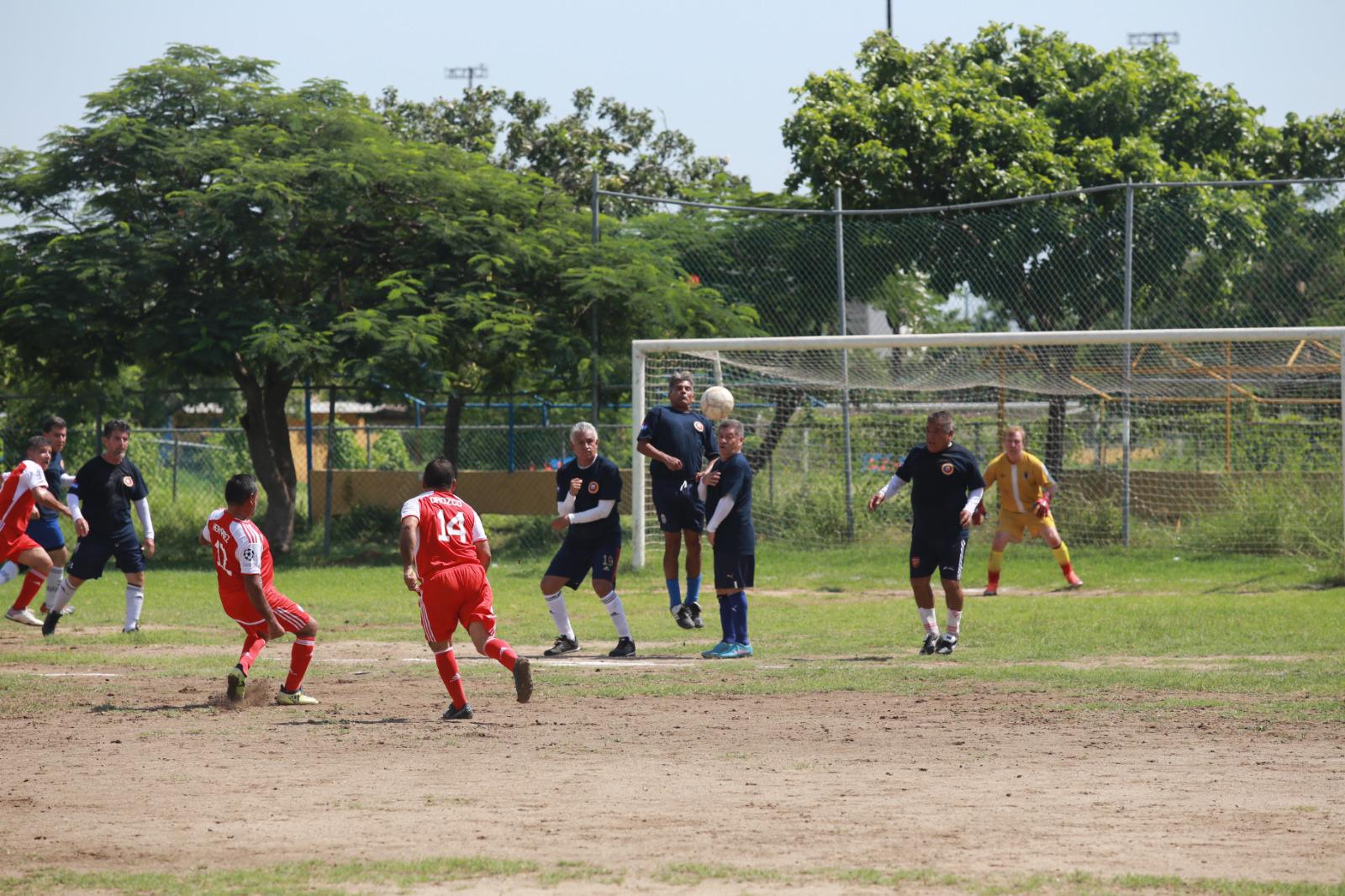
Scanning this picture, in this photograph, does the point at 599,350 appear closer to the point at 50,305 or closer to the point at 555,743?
the point at 50,305

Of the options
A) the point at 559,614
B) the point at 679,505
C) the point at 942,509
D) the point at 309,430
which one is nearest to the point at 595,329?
the point at 309,430

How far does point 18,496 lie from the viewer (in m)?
12.8

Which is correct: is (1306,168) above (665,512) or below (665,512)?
above

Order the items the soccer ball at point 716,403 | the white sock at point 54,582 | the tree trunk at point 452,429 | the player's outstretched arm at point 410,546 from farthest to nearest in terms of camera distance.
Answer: the tree trunk at point 452,429 → the soccer ball at point 716,403 → the white sock at point 54,582 → the player's outstretched arm at point 410,546

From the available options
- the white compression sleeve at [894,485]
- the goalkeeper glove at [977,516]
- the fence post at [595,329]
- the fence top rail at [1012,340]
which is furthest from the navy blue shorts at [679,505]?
the fence post at [595,329]

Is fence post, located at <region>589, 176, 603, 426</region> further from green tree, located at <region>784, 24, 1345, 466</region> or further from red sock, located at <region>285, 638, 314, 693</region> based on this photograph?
red sock, located at <region>285, 638, 314, 693</region>

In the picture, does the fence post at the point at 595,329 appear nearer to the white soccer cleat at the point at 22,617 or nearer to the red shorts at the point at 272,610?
the white soccer cleat at the point at 22,617

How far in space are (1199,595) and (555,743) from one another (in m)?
9.45

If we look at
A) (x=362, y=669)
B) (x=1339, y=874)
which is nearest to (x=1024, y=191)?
(x=362, y=669)

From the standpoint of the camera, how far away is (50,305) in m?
18.7

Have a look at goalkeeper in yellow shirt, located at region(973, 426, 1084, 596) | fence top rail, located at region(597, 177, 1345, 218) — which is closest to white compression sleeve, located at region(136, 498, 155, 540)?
fence top rail, located at region(597, 177, 1345, 218)

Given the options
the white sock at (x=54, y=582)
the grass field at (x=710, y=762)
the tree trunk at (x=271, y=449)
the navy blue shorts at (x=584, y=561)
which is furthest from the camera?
the tree trunk at (x=271, y=449)

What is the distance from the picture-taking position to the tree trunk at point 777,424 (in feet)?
65.3

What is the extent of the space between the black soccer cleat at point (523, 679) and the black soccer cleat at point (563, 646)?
2.71 m
